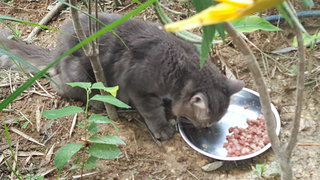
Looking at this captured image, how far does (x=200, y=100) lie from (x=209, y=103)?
0.10 m

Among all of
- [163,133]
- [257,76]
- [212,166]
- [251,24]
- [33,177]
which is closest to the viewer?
[257,76]

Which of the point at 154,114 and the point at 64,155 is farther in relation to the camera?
the point at 154,114

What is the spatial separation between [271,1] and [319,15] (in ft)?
9.49

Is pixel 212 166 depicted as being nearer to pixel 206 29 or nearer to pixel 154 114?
pixel 154 114

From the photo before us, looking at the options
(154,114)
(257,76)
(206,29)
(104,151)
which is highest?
(206,29)

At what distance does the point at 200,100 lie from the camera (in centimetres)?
260

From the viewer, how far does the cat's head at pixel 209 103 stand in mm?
2635

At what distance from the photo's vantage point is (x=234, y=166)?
257 cm

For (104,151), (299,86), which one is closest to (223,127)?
(104,151)

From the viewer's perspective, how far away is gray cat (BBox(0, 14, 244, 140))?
2.68m

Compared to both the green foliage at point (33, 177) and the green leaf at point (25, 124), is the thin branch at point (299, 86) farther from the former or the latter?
the green leaf at point (25, 124)

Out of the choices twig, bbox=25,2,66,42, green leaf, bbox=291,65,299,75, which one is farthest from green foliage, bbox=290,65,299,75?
twig, bbox=25,2,66,42

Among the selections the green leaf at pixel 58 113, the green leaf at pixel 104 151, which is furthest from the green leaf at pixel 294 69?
the green leaf at pixel 58 113

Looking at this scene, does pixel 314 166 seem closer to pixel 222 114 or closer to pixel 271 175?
pixel 271 175
